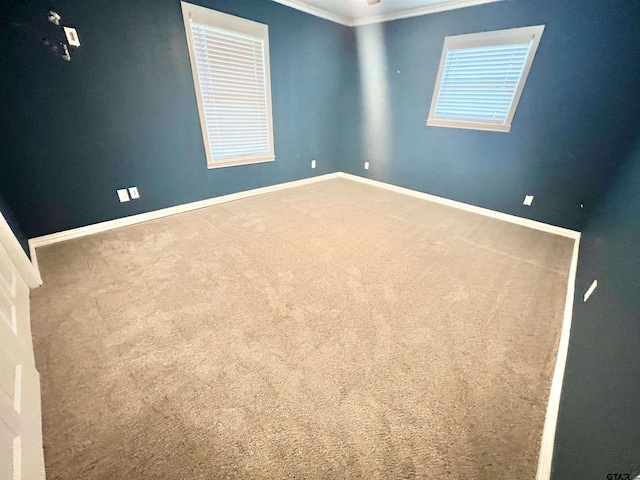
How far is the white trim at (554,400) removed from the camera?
104cm

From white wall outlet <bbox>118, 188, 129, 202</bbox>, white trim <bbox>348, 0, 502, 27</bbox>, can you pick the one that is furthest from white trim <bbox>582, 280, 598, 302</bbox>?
white wall outlet <bbox>118, 188, 129, 202</bbox>

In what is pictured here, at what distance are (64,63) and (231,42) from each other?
157cm

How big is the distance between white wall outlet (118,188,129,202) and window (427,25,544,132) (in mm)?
3986

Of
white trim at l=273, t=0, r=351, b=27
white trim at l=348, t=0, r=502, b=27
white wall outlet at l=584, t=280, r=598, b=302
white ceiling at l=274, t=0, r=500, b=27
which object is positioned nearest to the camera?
white wall outlet at l=584, t=280, r=598, b=302

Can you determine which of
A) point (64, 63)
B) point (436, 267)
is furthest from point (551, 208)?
point (64, 63)

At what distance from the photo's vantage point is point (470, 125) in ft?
10.8

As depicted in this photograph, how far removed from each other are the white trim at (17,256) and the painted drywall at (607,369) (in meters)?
3.08

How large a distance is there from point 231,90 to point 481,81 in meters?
3.04

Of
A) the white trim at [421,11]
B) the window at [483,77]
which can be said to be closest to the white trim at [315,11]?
the white trim at [421,11]

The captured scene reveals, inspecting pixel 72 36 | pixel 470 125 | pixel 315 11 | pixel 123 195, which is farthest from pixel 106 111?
pixel 470 125

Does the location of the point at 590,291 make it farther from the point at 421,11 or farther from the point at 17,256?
the point at 17,256

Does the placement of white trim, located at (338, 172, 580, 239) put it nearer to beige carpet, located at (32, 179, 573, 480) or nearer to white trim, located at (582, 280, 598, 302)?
beige carpet, located at (32, 179, 573, 480)

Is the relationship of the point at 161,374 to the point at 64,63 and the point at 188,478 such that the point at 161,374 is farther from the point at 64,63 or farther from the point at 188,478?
the point at 64,63

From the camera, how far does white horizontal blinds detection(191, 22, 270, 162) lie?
2803mm
